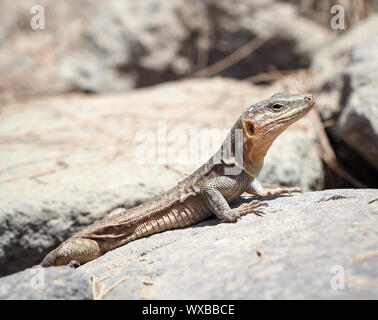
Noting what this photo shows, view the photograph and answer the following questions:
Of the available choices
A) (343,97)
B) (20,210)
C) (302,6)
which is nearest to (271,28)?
(302,6)

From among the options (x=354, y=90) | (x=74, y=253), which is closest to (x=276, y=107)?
(x=74, y=253)

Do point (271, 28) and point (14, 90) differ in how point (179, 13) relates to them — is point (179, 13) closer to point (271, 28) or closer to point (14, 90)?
point (271, 28)

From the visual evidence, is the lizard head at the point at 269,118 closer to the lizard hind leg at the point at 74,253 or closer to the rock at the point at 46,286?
the lizard hind leg at the point at 74,253

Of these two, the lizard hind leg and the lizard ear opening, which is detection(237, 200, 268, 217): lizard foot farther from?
the lizard hind leg

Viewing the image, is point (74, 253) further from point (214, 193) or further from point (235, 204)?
point (235, 204)

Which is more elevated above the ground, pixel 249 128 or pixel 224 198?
pixel 249 128

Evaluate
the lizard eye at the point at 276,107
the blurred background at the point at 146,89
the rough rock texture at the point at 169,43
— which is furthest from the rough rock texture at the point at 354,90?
the rough rock texture at the point at 169,43

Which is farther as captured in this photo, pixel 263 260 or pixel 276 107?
pixel 276 107
